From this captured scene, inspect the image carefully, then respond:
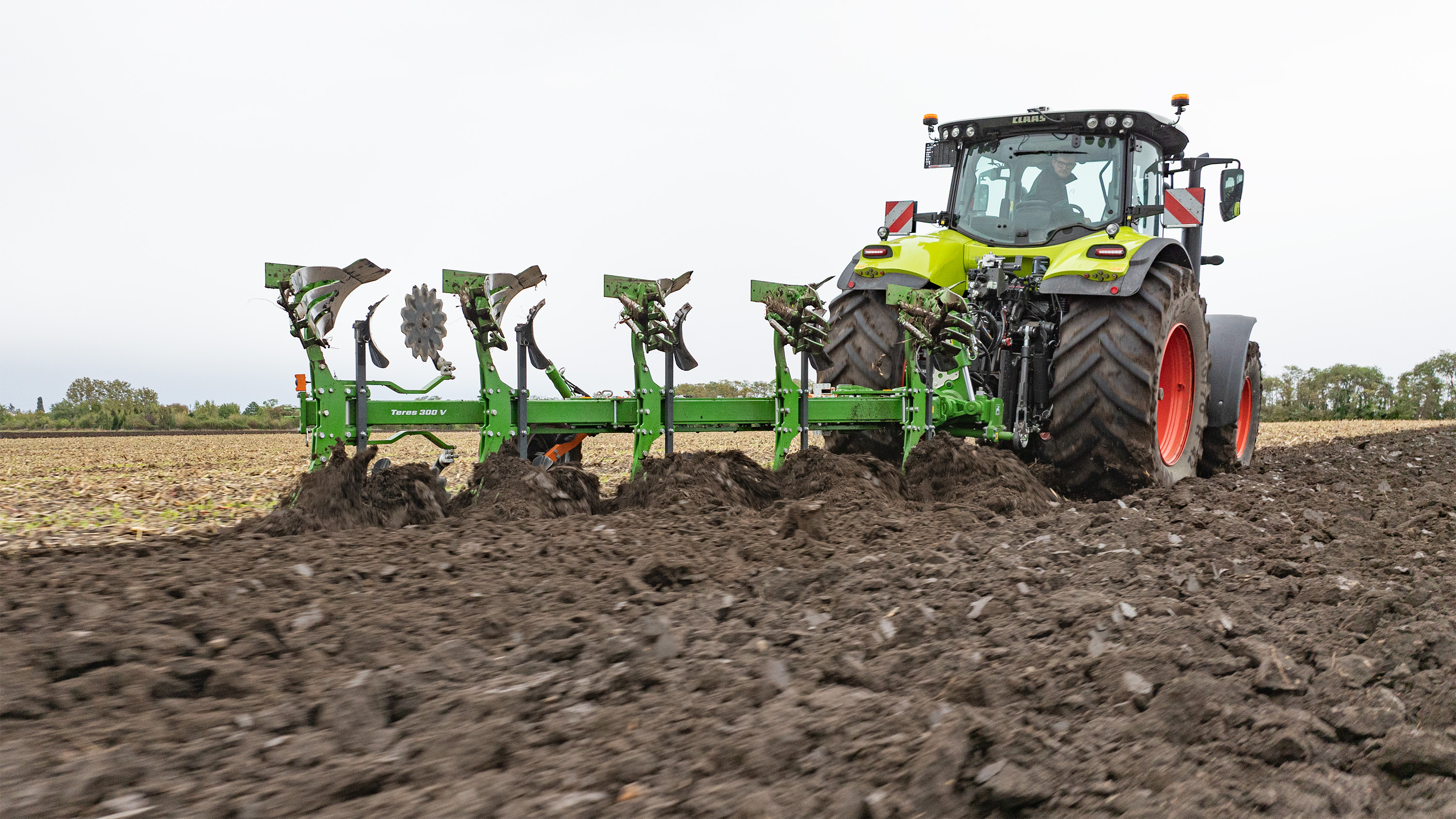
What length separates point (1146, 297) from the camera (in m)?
5.17

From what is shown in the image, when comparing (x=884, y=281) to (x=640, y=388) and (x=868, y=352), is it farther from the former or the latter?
(x=640, y=388)

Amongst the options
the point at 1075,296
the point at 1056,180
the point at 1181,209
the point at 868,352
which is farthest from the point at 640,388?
the point at 1181,209

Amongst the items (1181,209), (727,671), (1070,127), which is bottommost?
(727,671)

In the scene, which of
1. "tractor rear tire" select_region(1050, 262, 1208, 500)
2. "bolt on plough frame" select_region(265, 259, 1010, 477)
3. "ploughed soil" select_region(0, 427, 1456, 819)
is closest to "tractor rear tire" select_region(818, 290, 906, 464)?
"bolt on plough frame" select_region(265, 259, 1010, 477)

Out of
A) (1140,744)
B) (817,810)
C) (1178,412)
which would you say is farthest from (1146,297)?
(817,810)

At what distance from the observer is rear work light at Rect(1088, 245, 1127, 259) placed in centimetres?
522

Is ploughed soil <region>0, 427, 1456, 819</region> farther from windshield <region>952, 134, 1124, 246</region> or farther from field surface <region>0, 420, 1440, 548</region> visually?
windshield <region>952, 134, 1124, 246</region>

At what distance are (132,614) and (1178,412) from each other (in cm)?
563

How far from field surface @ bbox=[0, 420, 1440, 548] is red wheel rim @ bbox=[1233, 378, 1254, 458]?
3729 mm

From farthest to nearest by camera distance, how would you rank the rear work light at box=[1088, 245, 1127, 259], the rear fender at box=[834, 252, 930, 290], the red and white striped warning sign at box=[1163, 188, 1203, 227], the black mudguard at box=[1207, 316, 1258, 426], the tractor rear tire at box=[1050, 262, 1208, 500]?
the black mudguard at box=[1207, 316, 1258, 426] → the red and white striped warning sign at box=[1163, 188, 1203, 227] → the rear fender at box=[834, 252, 930, 290] → the rear work light at box=[1088, 245, 1127, 259] → the tractor rear tire at box=[1050, 262, 1208, 500]

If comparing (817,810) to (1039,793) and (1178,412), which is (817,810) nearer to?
(1039,793)

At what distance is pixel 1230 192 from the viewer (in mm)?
6602

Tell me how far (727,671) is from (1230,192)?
5937mm

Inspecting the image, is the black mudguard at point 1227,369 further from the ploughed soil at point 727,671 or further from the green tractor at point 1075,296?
the ploughed soil at point 727,671
